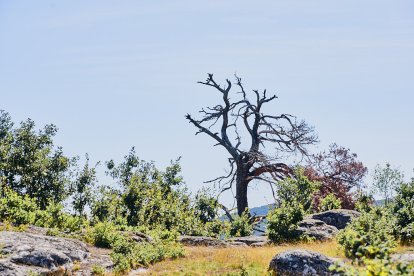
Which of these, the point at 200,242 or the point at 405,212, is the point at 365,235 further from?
the point at 200,242

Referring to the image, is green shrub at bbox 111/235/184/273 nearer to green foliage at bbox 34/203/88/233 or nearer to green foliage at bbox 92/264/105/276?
green foliage at bbox 92/264/105/276

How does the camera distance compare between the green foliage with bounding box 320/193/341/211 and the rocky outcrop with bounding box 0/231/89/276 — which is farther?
the green foliage with bounding box 320/193/341/211

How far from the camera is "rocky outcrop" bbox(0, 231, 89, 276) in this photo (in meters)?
13.7

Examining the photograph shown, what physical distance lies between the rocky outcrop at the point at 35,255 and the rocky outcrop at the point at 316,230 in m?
11.5

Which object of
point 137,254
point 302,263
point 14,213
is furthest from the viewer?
point 14,213

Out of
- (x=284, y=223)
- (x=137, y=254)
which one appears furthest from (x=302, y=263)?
(x=284, y=223)

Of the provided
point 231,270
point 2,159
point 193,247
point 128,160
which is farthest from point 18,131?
point 231,270

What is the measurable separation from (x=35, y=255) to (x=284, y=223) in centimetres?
1311

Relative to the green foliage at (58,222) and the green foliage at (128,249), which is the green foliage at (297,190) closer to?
the green foliage at (128,249)

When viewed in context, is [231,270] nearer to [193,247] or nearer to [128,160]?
[193,247]

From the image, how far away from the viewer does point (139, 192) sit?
32.6 m

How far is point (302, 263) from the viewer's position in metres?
14.0

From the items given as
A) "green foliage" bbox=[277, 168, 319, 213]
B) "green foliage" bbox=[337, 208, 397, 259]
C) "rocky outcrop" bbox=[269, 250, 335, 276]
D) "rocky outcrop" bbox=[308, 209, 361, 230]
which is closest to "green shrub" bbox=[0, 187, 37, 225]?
"rocky outcrop" bbox=[269, 250, 335, 276]

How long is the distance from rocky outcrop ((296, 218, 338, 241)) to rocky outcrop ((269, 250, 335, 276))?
317 inches
